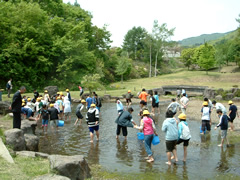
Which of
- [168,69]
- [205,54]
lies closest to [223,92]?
[205,54]

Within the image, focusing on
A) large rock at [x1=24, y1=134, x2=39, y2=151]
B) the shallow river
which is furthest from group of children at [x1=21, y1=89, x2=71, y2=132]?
large rock at [x1=24, y1=134, x2=39, y2=151]

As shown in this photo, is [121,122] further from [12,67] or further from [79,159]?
[12,67]

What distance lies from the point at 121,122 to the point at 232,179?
204 inches

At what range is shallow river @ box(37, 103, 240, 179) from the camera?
27.5 feet

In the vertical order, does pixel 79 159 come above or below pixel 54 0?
→ below

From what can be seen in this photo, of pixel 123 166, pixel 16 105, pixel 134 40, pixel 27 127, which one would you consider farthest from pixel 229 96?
pixel 134 40

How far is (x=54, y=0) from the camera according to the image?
47000 millimetres

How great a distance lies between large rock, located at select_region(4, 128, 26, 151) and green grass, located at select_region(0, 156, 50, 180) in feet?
4.41

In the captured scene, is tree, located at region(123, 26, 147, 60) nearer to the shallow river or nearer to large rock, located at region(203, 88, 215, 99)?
large rock, located at region(203, 88, 215, 99)

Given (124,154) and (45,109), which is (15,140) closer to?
(124,154)

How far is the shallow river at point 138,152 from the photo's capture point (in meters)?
8.38

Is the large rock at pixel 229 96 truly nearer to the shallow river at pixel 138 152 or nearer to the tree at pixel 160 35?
the shallow river at pixel 138 152

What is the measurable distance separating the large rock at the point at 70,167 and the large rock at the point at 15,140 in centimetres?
242

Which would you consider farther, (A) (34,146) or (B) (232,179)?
(A) (34,146)
